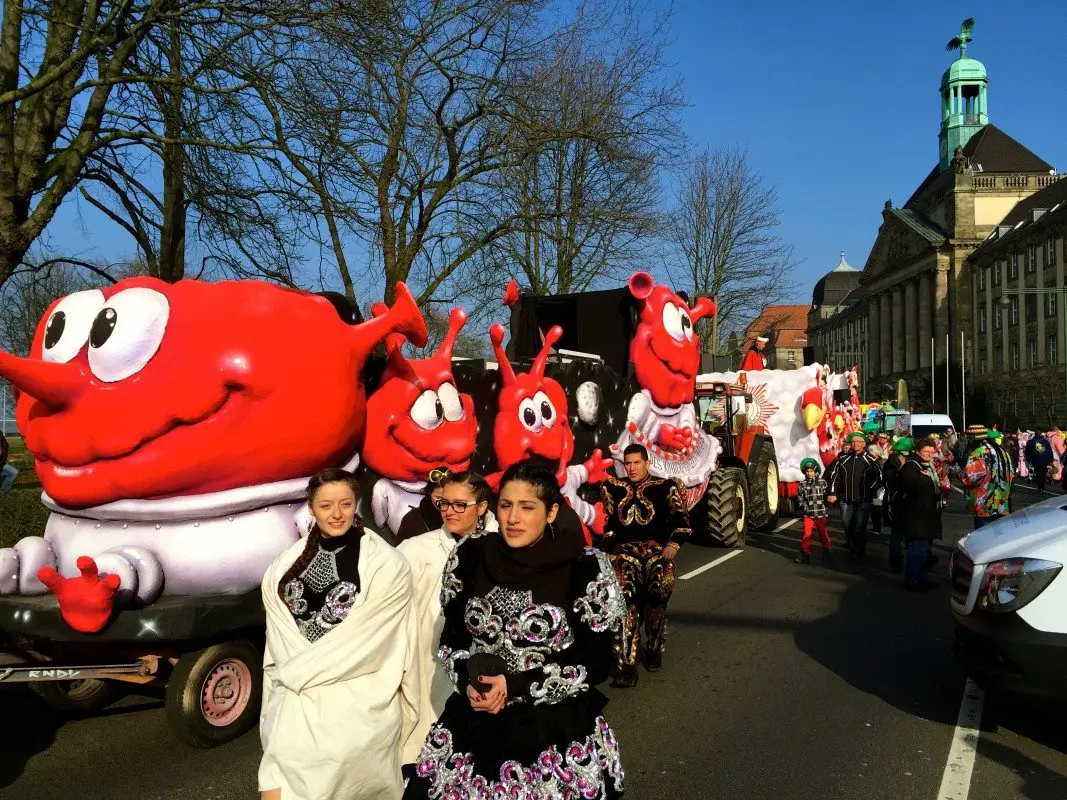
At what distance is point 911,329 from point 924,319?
433cm

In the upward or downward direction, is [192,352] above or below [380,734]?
above

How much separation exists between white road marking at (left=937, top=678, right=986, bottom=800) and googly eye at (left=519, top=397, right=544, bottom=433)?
3.78 meters

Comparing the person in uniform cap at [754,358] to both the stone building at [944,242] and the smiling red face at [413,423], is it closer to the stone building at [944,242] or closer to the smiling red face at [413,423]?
the smiling red face at [413,423]

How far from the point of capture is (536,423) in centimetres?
787

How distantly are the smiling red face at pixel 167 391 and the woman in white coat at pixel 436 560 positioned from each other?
54.7 inches

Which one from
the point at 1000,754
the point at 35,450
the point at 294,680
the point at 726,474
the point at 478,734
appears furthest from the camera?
the point at 726,474

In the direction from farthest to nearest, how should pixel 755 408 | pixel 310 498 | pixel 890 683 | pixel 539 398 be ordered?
1. pixel 755 408
2. pixel 539 398
3. pixel 890 683
4. pixel 310 498

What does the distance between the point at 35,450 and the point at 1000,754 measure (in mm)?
5494

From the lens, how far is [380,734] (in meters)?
3.31

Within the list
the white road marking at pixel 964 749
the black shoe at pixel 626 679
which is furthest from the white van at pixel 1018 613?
the black shoe at pixel 626 679

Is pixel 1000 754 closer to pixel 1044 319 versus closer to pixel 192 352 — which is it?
pixel 192 352

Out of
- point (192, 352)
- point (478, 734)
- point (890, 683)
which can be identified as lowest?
point (890, 683)

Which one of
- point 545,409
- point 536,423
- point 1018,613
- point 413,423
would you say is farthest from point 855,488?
point 413,423

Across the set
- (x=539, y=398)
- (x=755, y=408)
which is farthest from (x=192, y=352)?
(x=755, y=408)
